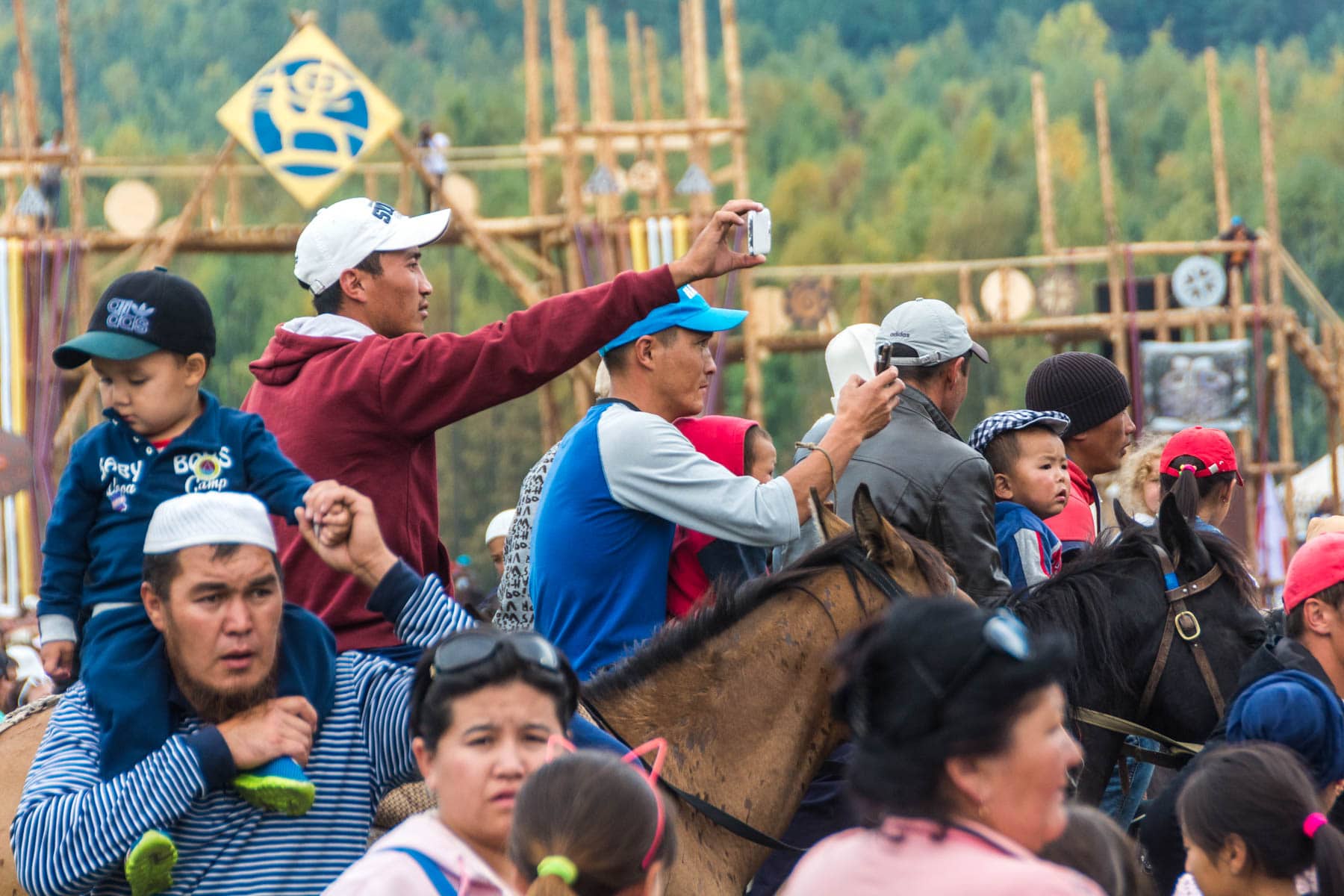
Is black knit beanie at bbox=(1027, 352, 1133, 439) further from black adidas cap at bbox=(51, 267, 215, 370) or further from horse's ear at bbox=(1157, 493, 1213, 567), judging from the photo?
black adidas cap at bbox=(51, 267, 215, 370)

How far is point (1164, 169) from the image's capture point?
272 feet

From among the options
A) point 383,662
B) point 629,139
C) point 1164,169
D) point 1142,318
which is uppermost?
point 1164,169

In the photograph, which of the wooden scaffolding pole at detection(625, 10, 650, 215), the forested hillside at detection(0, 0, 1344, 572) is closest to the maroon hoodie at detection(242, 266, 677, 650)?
the wooden scaffolding pole at detection(625, 10, 650, 215)

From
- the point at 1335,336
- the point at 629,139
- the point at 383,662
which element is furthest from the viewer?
the point at 1335,336

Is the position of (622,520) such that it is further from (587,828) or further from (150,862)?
(587,828)

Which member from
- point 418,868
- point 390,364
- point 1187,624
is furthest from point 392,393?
point 1187,624

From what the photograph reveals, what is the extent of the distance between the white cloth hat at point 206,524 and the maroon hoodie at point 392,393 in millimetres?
782

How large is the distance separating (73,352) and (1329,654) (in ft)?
10.4

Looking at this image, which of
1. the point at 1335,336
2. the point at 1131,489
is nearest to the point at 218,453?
the point at 1131,489

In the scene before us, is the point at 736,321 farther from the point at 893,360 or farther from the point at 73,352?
the point at 73,352

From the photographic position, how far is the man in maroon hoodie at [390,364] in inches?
183

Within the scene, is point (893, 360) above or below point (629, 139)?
below

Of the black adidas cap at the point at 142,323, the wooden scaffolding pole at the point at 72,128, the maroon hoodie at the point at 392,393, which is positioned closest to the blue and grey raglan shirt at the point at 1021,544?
the maroon hoodie at the point at 392,393

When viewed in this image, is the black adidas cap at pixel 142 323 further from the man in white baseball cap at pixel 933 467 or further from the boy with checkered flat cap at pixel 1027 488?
the boy with checkered flat cap at pixel 1027 488
